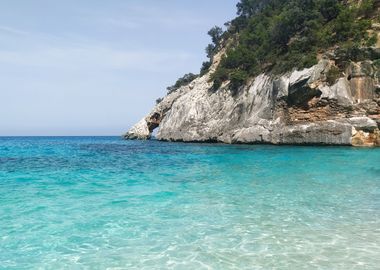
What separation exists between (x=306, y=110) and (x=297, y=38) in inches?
421

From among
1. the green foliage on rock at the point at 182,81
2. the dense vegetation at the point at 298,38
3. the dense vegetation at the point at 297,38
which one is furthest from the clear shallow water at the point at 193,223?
the green foliage on rock at the point at 182,81

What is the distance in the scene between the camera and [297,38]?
143 ft

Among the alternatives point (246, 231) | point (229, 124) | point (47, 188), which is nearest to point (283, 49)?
point (229, 124)

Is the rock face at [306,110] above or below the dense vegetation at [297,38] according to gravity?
below

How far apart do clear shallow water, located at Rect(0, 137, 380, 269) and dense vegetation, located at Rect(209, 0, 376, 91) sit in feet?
88.1

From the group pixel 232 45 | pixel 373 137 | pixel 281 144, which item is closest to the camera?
pixel 373 137

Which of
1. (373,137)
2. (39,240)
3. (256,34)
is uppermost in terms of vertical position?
(256,34)

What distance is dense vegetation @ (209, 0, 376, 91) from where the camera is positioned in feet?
127

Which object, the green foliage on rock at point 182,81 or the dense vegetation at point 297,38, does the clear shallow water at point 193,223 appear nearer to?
the dense vegetation at point 297,38

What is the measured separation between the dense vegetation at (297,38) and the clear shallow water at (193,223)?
26849 mm

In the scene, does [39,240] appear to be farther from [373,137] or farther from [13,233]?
[373,137]

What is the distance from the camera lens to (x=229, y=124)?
155 ft

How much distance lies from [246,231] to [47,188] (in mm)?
9446

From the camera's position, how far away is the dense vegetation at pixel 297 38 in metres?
38.6
